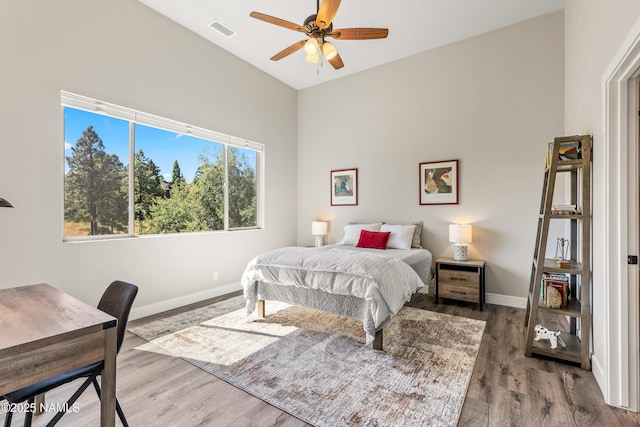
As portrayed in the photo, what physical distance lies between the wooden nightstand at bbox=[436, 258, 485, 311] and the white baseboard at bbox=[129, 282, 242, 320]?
2.96 meters

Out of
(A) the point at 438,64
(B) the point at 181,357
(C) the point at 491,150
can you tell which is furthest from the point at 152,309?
(A) the point at 438,64

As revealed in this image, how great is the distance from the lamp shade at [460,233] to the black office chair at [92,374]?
11.9 feet

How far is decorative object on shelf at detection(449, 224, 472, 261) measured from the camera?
3.90 meters

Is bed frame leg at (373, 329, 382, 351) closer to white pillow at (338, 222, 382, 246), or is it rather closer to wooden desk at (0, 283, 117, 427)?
wooden desk at (0, 283, 117, 427)

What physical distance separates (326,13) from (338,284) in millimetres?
2371

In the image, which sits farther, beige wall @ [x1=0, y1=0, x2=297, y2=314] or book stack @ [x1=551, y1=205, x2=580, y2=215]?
beige wall @ [x1=0, y1=0, x2=297, y2=314]

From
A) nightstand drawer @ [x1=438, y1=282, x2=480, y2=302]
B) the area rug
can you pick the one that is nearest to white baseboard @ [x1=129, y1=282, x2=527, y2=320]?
the area rug

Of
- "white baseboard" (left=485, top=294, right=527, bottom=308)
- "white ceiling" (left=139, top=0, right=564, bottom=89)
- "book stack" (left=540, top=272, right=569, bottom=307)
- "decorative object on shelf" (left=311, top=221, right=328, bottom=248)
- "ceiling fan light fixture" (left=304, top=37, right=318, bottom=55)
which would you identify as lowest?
"white baseboard" (left=485, top=294, right=527, bottom=308)

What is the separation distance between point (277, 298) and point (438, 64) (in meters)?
3.98

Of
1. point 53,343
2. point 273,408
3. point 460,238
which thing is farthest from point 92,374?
point 460,238

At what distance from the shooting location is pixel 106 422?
1.22m

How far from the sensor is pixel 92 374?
1.42m

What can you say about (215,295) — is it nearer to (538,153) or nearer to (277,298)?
(277,298)

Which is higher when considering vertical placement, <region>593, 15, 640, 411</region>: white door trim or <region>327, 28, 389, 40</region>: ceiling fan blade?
<region>327, 28, 389, 40</region>: ceiling fan blade
